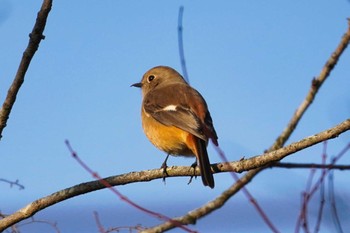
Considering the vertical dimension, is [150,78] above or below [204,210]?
above

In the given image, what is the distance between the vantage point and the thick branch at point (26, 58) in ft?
12.8

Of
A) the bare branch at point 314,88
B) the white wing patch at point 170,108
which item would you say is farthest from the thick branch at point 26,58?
the white wing patch at point 170,108

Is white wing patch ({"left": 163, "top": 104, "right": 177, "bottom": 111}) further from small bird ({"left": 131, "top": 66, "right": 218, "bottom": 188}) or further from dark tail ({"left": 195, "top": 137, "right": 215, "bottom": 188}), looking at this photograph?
dark tail ({"left": 195, "top": 137, "right": 215, "bottom": 188})

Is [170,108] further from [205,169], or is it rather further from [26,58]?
[26,58]

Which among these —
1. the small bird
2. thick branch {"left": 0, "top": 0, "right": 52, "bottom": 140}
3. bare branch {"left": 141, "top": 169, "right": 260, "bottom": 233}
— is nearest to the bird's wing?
the small bird

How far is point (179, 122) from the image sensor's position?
5.42 metres

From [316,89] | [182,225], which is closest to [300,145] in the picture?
[316,89]

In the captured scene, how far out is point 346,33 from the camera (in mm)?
3916

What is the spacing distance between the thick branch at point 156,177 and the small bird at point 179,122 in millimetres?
461

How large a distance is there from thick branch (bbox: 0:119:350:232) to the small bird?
18.1 inches

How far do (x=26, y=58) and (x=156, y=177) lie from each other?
129 cm

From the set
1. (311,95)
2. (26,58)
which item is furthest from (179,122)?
(26,58)

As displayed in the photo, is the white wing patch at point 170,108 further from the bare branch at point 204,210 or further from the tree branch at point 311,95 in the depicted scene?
the bare branch at point 204,210

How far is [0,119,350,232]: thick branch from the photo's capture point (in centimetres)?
373
